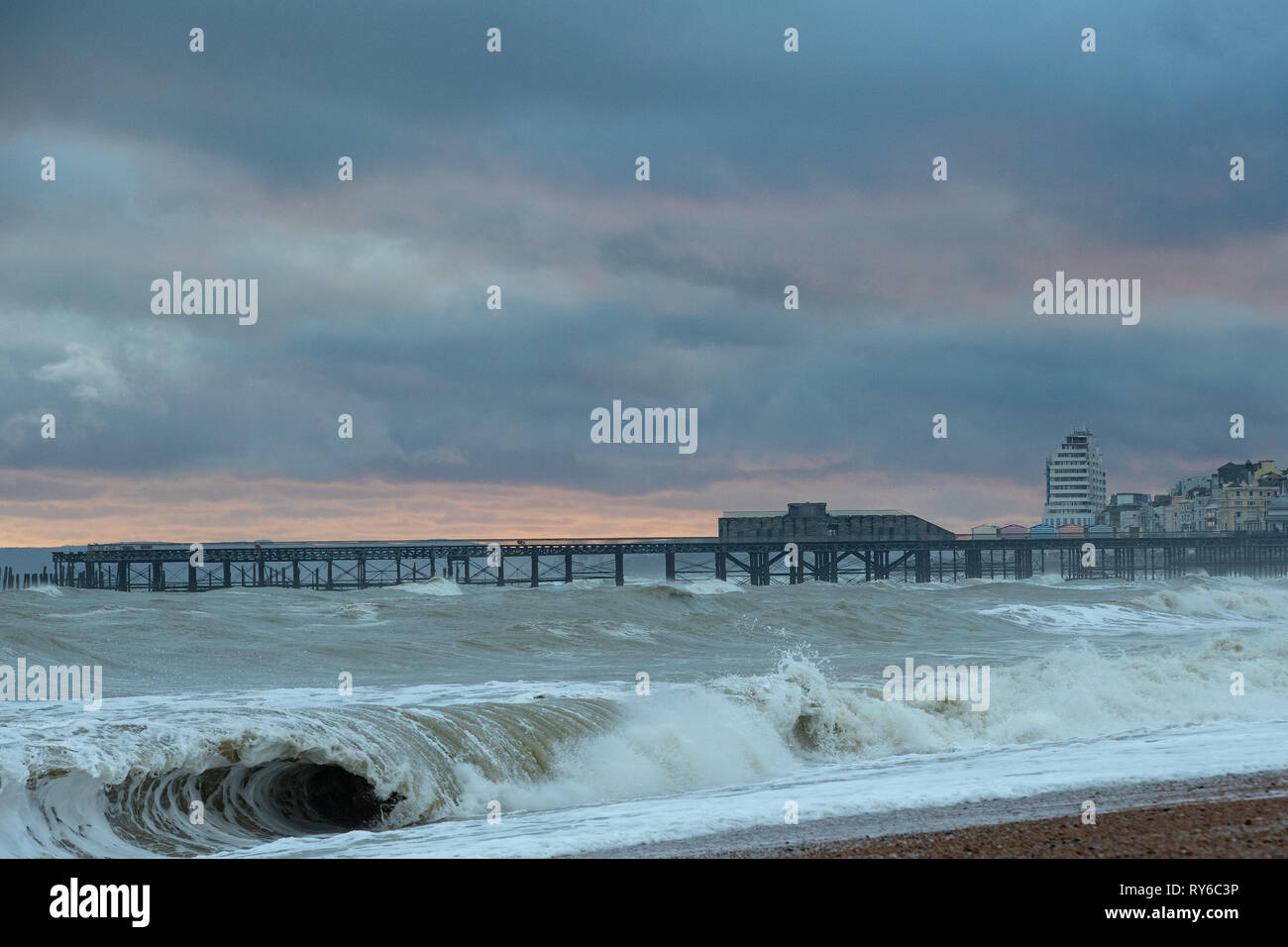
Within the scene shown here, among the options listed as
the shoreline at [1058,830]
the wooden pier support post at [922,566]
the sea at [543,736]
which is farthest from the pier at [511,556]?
the shoreline at [1058,830]

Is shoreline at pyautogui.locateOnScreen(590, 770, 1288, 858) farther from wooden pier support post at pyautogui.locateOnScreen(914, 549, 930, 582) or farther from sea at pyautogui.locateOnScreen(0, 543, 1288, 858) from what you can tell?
wooden pier support post at pyautogui.locateOnScreen(914, 549, 930, 582)

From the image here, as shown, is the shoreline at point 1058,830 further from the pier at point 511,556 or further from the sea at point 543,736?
the pier at point 511,556

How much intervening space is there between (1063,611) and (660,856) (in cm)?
4673

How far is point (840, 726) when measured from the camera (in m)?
17.3

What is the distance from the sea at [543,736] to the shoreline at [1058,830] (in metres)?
0.43

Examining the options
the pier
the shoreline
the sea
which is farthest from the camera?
the pier

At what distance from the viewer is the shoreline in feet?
25.5

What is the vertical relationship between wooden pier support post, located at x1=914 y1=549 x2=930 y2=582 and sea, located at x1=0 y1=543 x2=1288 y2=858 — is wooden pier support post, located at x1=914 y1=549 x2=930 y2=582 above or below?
below

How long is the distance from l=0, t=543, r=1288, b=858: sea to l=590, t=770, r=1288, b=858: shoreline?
0.43 m

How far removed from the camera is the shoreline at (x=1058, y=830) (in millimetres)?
7762

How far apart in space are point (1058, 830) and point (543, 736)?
779cm

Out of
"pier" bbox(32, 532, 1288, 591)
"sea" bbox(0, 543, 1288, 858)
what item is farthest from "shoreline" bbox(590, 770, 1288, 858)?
"pier" bbox(32, 532, 1288, 591)
